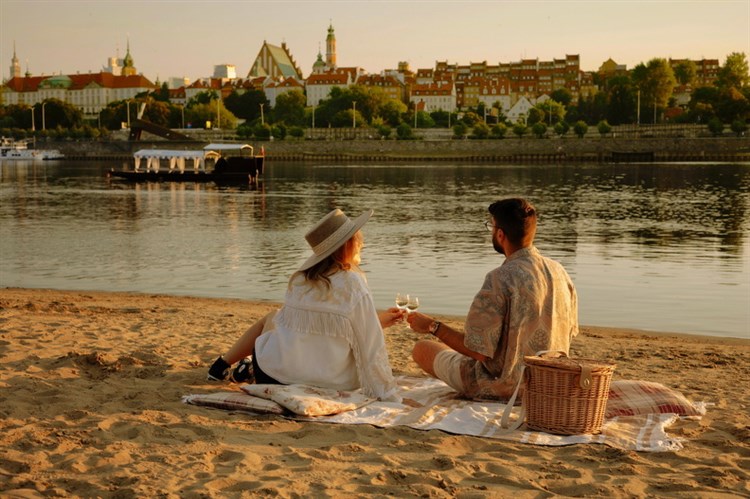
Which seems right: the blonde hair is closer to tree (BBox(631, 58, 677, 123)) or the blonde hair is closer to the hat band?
the hat band

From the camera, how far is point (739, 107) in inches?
3912

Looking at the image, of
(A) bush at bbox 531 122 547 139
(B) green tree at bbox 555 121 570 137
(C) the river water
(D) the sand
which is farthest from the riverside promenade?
(D) the sand

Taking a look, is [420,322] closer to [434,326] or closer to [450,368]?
[434,326]

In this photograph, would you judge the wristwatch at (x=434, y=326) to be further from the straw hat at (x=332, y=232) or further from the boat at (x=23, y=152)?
the boat at (x=23, y=152)

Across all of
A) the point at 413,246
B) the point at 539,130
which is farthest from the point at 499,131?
the point at 413,246

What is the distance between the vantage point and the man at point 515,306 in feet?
15.8

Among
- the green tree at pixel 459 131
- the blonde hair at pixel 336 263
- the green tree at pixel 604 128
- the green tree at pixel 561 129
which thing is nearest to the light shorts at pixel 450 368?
the blonde hair at pixel 336 263

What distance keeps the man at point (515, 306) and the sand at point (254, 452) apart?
508 mm

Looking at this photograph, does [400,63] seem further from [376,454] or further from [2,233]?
[376,454]

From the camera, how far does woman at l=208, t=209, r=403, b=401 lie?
16.0 feet

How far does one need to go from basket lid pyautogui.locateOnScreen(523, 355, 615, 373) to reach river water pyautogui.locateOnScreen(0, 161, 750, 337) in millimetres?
6186

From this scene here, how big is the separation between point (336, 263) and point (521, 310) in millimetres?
979

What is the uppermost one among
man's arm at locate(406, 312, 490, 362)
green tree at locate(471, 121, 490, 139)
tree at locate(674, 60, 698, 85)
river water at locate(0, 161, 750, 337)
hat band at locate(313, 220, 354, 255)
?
tree at locate(674, 60, 698, 85)

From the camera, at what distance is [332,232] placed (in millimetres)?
4797
